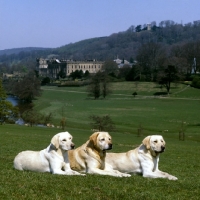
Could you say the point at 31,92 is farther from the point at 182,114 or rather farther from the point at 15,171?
the point at 15,171

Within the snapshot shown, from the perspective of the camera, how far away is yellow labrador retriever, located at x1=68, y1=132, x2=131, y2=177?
1039 cm

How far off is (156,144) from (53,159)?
101 inches

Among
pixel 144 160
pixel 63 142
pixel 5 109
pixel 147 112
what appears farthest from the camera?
pixel 147 112

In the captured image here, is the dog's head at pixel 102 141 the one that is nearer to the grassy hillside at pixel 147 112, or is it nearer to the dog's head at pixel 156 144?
the dog's head at pixel 156 144

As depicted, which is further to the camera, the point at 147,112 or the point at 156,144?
the point at 147,112

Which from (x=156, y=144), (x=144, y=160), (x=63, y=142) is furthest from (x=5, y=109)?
(x=156, y=144)

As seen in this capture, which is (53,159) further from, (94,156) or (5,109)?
(5,109)

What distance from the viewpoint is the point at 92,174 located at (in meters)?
10.4

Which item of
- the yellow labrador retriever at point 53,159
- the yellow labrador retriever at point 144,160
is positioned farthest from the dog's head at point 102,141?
the yellow labrador retriever at point 144,160

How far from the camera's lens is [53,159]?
34.1ft

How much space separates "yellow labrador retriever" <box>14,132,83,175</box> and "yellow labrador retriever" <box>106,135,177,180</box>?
4.19ft

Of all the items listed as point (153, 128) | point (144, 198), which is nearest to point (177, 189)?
point (144, 198)

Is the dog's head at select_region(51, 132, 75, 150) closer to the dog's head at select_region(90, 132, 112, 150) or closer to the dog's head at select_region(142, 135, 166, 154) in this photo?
the dog's head at select_region(90, 132, 112, 150)

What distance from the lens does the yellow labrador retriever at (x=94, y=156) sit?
34.1 ft
